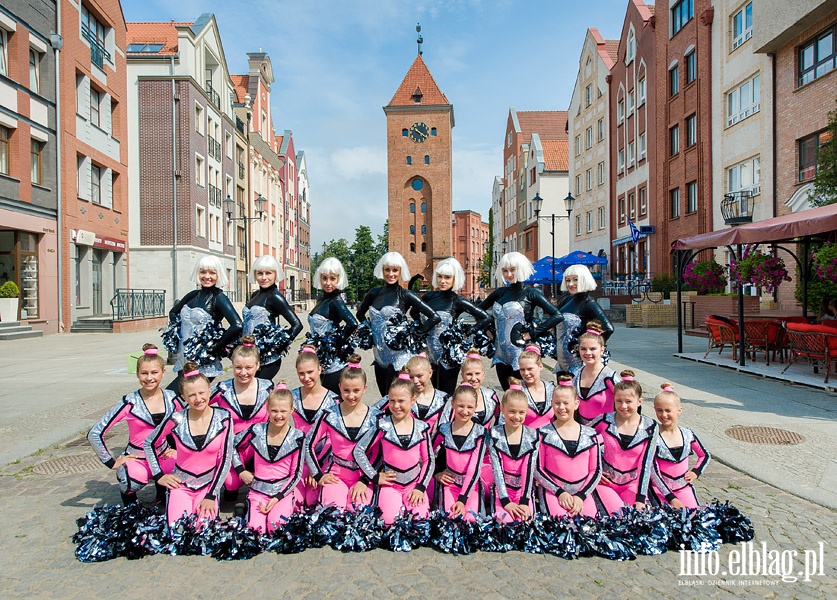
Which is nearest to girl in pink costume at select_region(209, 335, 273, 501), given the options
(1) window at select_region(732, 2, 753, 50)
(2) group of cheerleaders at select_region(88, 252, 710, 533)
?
(2) group of cheerleaders at select_region(88, 252, 710, 533)

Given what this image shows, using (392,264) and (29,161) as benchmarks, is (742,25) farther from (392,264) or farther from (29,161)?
(29,161)

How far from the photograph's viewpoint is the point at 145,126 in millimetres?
34125

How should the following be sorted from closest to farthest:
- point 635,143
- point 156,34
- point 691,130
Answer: point 691,130
point 635,143
point 156,34

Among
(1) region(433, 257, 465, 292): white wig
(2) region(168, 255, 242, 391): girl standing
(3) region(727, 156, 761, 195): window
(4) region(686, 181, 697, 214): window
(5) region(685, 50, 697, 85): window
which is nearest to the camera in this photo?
(2) region(168, 255, 242, 391): girl standing

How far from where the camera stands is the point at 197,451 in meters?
4.30

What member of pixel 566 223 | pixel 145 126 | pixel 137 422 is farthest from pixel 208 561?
pixel 566 223

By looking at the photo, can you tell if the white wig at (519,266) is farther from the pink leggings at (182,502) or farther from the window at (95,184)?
the window at (95,184)

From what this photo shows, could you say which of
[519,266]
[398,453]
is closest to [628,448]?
[398,453]

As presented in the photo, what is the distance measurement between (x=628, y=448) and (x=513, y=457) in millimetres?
795

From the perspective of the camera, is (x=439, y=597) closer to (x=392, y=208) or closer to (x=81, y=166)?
(x=81, y=166)

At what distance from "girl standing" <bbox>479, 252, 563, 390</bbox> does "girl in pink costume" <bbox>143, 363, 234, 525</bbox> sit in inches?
105

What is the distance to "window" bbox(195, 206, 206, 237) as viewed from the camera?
35750 mm

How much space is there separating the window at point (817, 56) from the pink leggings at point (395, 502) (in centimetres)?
1932

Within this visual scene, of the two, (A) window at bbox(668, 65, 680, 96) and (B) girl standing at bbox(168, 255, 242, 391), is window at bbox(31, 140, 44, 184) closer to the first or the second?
(B) girl standing at bbox(168, 255, 242, 391)
